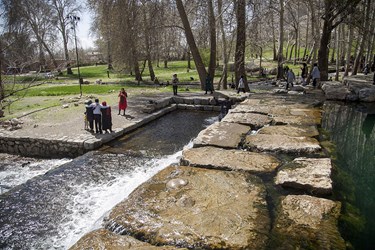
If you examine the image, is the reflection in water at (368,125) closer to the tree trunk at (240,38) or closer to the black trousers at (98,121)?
the tree trunk at (240,38)

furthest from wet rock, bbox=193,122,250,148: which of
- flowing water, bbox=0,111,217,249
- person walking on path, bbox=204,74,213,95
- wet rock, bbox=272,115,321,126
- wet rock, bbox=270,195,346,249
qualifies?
person walking on path, bbox=204,74,213,95

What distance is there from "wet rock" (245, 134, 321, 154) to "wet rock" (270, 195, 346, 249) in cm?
218

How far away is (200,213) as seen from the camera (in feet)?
13.5

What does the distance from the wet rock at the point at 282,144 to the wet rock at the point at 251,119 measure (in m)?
1.47

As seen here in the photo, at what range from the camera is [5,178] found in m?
8.12

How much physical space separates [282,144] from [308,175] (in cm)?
173

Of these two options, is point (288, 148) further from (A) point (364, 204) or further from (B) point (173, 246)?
(B) point (173, 246)

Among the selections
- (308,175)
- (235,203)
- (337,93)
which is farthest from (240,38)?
(235,203)

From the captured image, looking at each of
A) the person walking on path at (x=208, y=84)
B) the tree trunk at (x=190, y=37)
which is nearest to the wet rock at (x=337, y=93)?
the person walking on path at (x=208, y=84)

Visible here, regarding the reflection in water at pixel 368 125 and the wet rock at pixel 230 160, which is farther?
the reflection in water at pixel 368 125

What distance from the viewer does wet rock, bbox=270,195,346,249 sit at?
11.7 ft

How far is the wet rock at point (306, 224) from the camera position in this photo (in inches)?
140

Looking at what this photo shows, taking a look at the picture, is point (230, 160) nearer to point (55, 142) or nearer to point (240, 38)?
point (55, 142)

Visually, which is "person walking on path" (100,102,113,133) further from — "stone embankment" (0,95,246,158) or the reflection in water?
the reflection in water
